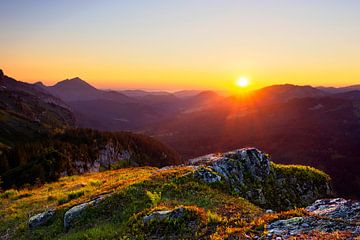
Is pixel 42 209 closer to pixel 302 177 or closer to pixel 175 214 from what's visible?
pixel 175 214

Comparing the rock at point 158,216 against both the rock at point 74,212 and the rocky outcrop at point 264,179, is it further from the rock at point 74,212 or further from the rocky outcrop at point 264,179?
the rocky outcrop at point 264,179

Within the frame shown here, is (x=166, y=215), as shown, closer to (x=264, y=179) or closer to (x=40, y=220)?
(x=40, y=220)

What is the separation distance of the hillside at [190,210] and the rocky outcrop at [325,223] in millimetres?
37

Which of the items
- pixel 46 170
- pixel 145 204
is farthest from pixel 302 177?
pixel 46 170

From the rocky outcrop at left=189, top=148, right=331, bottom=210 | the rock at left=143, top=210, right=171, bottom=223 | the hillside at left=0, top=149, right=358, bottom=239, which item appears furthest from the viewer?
the rocky outcrop at left=189, top=148, right=331, bottom=210

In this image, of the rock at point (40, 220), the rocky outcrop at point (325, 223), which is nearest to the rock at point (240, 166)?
the rocky outcrop at point (325, 223)

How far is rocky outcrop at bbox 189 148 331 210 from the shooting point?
72.5ft

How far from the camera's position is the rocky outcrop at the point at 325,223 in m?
10.9

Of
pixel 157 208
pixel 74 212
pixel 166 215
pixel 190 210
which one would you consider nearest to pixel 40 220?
pixel 74 212

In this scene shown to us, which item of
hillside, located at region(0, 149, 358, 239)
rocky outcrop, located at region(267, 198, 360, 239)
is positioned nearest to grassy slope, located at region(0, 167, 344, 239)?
hillside, located at region(0, 149, 358, 239)

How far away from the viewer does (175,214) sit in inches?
569

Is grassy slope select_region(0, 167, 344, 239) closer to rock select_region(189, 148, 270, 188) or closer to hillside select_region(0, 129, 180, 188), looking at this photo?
rock select_region(189, 148, 270, 188)

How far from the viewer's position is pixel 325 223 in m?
11.4

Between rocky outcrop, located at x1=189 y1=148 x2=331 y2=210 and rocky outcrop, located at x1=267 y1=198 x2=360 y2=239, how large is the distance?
8530mm
